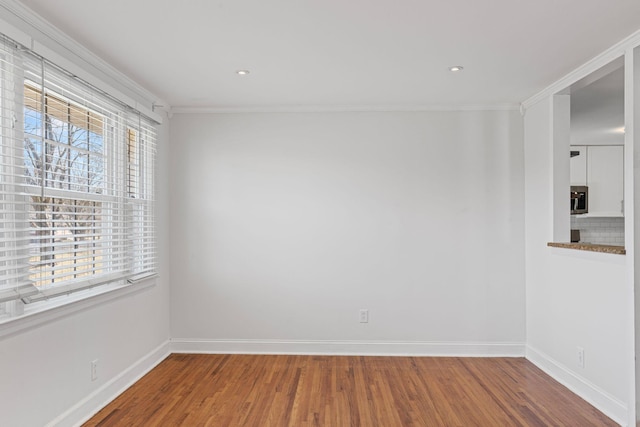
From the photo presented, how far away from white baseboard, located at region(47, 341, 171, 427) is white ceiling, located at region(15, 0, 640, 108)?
90.1 inches

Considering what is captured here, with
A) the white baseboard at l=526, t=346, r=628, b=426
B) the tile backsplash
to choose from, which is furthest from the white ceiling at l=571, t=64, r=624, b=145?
the white baseboard at l=526, t=346, r=628, b=426

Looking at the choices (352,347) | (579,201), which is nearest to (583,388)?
(352,347)

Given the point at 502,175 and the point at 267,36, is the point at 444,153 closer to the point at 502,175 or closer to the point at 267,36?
the point at 502,175

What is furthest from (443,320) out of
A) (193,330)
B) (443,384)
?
(193,330)

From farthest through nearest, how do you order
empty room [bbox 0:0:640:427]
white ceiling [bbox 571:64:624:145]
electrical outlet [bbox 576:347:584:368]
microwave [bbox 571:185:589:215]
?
microwave [bbox 571:185:589:215] < white ceiling [bbox 571:64:624:145] < electrical outlet [bbox 576:347:584:368] < empty room [bbox 0:0:640:427]

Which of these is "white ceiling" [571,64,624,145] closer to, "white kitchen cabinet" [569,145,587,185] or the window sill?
"white kitchen cabinet" [569,145,587,185]

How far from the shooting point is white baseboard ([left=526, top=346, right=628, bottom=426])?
2.76 metres

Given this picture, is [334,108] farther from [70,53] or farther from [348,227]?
[70,53]

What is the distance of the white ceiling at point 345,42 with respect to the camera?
2230 millimetres

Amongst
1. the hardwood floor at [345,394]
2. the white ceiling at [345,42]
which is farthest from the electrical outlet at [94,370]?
the white ceiling at [345,42]

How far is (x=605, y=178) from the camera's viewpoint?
5.76 meters

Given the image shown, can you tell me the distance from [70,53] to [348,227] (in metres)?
2.64

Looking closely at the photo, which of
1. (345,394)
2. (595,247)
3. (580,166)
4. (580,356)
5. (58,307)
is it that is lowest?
(345,394)

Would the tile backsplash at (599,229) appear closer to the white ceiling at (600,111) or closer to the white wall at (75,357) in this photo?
the white ceiling at (600,111)
